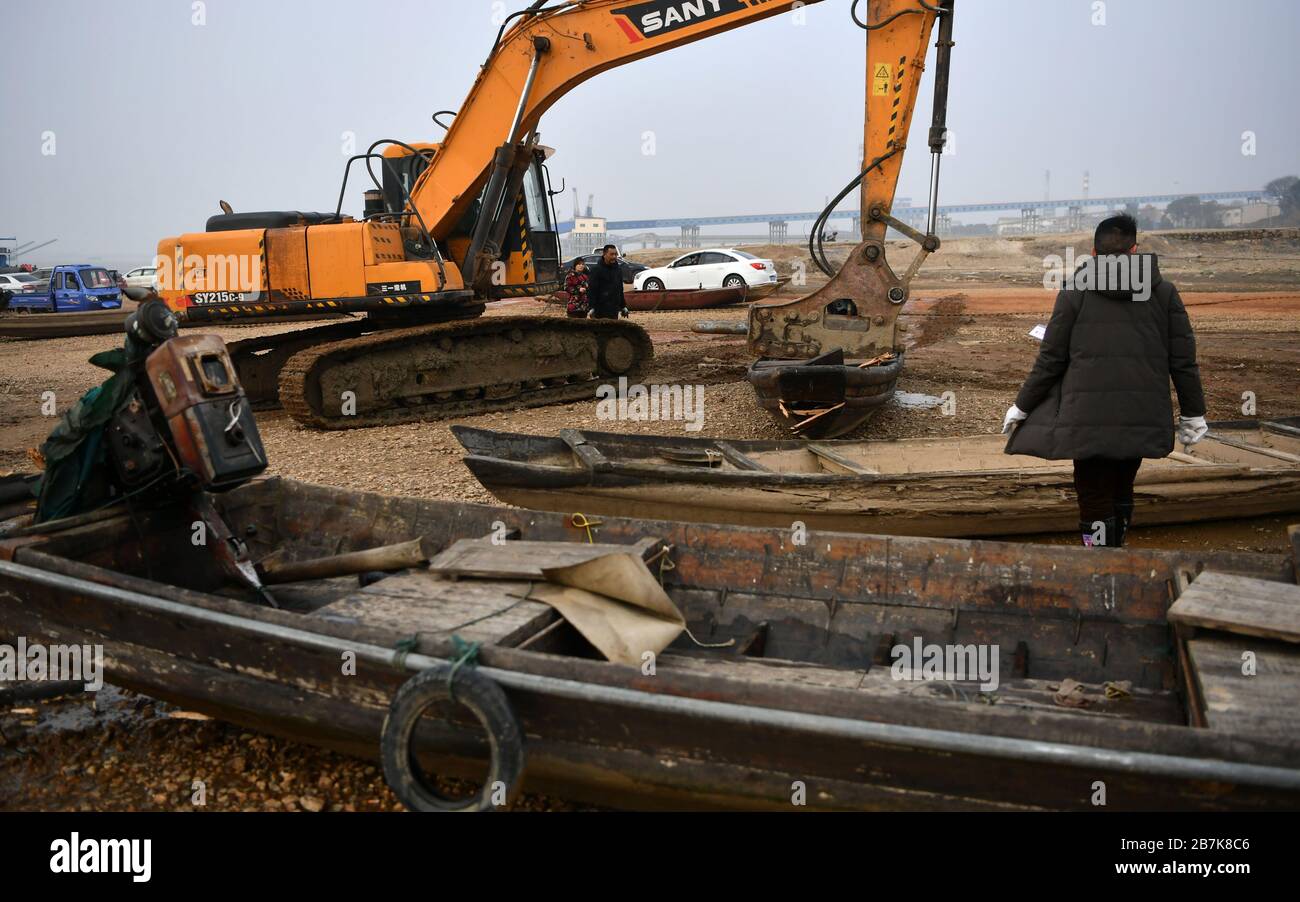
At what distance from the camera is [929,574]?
4.09m

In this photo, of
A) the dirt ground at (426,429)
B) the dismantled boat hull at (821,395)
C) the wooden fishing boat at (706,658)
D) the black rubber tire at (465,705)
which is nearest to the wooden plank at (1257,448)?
the dirt ground at (426,429)

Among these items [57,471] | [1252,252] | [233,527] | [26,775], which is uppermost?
[1252,252]

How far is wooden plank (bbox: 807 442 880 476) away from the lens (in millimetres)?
6320

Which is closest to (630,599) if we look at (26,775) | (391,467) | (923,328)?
(26,775)

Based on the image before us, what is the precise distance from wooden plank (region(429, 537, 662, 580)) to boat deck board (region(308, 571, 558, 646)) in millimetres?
51

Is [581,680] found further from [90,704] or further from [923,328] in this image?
[923,328]

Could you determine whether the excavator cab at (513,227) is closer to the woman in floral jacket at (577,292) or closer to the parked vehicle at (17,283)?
the woman in floral jacket at (577,292)

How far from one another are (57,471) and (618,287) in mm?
9814

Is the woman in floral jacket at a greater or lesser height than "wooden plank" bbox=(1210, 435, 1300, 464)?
greater

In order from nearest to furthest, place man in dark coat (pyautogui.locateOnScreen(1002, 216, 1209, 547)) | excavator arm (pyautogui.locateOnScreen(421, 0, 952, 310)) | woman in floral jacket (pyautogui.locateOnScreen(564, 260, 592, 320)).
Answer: man in dark coat (pyautogui.locateOnScreen(1002, 216, 1209, 547)), excavator arm (pyautogui.locateOnScreen(421, 0, 952, 310)), woman in floral jacket (pyautogui.locateOnScreen(564, 260, 592, 320))

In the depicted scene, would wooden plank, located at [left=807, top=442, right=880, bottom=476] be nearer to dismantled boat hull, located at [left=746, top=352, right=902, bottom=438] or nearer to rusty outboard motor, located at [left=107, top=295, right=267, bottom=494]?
dismantled boat hull, located at [left=746, top=352, right=902, bottom=438]

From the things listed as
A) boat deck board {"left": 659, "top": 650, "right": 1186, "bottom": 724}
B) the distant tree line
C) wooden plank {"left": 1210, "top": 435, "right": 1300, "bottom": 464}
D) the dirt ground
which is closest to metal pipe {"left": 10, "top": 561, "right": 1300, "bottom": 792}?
boat deck board {"left": 659, "top": 650, "right": 1186, "bottom": 724}

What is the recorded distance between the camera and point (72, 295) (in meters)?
24.4

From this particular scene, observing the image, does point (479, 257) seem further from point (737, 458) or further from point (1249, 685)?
point (1249, 685)
